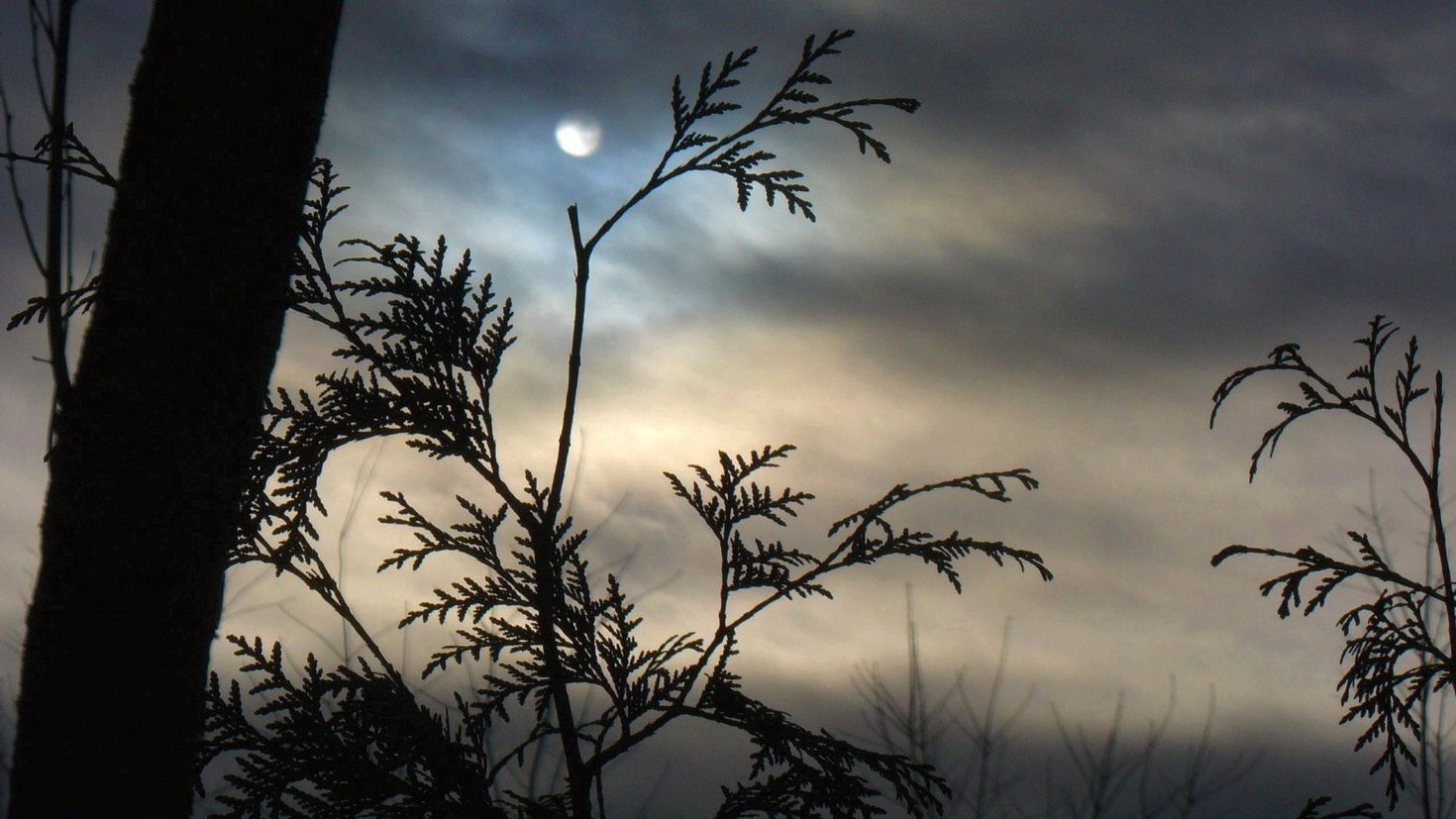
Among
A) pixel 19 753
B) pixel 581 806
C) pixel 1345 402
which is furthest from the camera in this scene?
pixel 1345 402

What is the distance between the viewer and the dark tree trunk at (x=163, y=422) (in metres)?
3.21

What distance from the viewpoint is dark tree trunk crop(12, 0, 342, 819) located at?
3213 millimetres

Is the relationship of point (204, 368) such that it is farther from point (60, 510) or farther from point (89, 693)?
point (89, 693)

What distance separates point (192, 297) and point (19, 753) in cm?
141

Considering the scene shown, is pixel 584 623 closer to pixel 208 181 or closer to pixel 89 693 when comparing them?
pixel 89 693

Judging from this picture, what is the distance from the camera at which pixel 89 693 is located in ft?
10.5

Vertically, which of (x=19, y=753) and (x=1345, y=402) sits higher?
(x=1345, y=402)

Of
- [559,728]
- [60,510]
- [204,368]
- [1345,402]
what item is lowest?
[559,728]

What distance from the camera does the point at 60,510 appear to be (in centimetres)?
331

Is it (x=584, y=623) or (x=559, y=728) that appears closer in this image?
(x=559, y=728)

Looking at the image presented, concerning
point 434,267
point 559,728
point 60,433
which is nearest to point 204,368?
point 60,433

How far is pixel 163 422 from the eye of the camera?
329 cm

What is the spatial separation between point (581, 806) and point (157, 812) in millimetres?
1289

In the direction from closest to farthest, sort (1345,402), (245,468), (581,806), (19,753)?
1. (581,806)
2. (19,753)
3. (245,468)
4. (1345,402)
